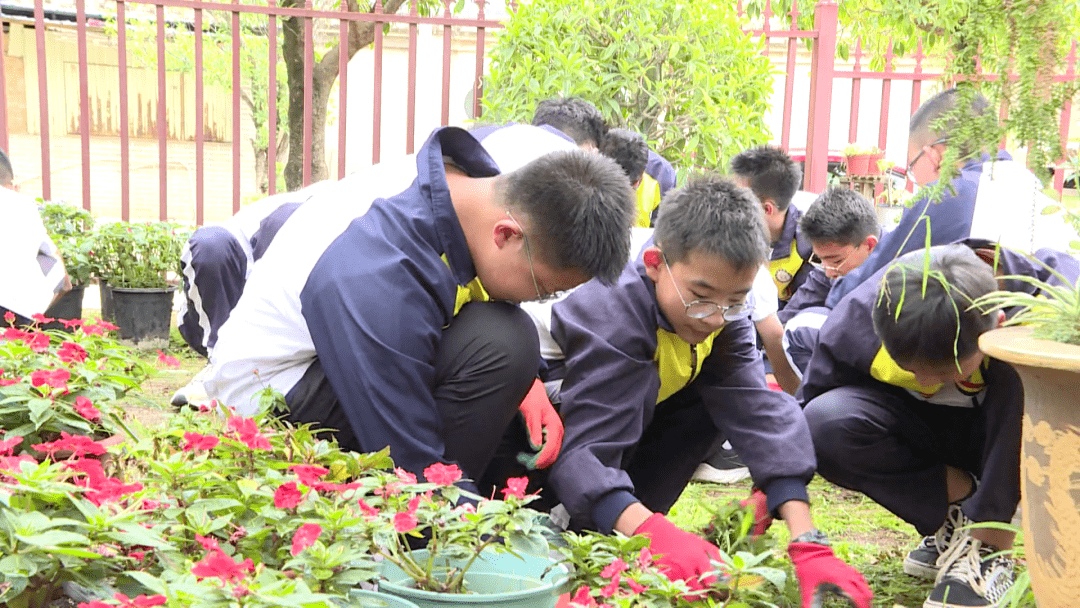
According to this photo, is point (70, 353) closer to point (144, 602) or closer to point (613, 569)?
point (144, 602)

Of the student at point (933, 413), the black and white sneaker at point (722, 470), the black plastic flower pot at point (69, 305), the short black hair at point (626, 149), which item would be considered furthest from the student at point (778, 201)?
the black plastic flower pot at point (69, 305)

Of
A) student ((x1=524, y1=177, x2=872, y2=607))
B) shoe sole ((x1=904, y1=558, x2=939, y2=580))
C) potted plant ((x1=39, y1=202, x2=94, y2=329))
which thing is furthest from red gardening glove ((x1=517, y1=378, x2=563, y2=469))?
potted plant ((x1=39, y1=202, x2=94, y2=329))

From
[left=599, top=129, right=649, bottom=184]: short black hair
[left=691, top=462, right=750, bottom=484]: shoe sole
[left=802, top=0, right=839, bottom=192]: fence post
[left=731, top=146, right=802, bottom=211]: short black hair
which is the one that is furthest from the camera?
[left=802, top=0, right=839, bottom=192]: fence post

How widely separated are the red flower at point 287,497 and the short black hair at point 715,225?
4.20ft

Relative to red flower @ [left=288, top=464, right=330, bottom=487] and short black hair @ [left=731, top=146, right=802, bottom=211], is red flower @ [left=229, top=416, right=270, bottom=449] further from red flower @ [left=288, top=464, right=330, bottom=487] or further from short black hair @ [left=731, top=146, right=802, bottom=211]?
short black hair @ [left=731, top=146, right=802, bottom=211]

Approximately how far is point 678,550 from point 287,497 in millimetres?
924

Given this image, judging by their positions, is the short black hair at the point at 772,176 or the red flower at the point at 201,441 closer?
the red flower at the point at 201,441

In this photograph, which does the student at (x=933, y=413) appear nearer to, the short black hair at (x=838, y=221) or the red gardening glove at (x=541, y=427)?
the red gardening glove at (x=541, y=427)

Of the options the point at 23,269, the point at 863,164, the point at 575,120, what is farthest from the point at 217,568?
the point at 863,164

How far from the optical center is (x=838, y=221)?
4.04 metres

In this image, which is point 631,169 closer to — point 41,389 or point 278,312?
point 278,312

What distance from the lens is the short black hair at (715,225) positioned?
2.40 metres

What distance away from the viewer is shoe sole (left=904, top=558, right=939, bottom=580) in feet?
9.06

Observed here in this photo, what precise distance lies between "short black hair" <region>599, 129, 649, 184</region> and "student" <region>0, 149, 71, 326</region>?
7.19ft
